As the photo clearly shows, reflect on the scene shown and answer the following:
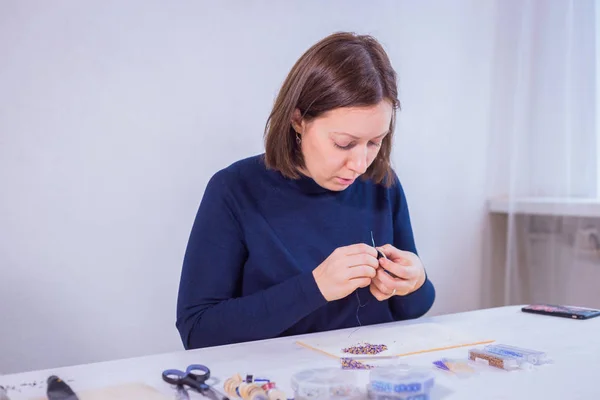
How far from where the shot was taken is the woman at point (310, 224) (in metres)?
1.16

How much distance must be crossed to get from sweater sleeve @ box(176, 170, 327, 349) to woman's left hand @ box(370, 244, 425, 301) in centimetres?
13

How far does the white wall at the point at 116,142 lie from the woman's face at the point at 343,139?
2.05ft

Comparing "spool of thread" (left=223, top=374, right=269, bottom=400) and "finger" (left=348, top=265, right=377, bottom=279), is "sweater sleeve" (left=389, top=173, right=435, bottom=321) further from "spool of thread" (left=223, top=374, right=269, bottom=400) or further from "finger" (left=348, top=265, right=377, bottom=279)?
"spool of thread" (left=223, top=374, right=269, bottom=400)

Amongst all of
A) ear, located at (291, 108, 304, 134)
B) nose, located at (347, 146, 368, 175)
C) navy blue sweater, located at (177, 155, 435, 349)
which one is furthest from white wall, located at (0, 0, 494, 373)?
nose, located at (347, 146, 368, 175)

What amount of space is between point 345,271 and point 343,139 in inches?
10.5

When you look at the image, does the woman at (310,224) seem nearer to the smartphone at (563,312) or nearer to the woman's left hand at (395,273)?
the woman's left hand at (395,273)

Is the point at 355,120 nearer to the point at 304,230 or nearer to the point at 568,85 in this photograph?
the point at 304,230

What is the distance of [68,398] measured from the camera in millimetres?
759

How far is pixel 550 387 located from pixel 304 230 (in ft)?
2.07

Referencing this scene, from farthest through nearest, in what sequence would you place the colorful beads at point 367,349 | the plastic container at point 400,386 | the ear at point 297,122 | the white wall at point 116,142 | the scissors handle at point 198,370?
1. the white wall at point 116,142
2. the ear at point 297,122
3. the colorful beads at point 367,349
4. the scissors handle at point 198,370
5. the plastic container at point 400,386

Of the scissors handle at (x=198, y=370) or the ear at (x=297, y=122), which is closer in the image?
the scissors handle at (x=198, y=370)

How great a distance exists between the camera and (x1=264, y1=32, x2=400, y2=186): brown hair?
4.02ft

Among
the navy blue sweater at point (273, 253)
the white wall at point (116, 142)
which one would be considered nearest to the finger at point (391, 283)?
the navy blue sweater at point (273, 253)

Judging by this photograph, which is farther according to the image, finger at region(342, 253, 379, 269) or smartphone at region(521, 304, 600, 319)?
smartphone at region(521, 304, 600, 319)
